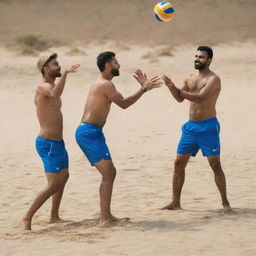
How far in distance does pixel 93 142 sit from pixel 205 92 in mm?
1312

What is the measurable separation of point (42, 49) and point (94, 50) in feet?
7.98

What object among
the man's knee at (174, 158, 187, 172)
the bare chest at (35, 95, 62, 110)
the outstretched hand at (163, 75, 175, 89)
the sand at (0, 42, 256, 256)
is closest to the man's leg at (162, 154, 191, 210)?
the man's knee at (174, 158, 187, 172)

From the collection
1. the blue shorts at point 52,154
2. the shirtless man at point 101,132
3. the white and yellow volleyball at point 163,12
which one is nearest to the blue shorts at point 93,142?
the shirtless man at point 101,132

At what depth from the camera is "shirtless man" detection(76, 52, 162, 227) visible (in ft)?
23.4

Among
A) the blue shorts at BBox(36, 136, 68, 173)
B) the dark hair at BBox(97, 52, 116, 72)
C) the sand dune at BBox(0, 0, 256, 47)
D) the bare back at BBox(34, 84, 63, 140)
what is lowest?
the blue shorts at BBox(36, 136, 68, 173)

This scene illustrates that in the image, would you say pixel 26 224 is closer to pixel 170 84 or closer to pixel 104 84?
pixel 104 84

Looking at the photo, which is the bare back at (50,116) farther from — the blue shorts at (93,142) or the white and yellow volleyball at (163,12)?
the white and yellow volleyball at (163,12)

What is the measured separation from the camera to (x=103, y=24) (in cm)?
4066

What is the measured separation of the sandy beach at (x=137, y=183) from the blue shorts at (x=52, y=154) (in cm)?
62

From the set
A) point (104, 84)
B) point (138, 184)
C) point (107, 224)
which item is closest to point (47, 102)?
point (104, 84)

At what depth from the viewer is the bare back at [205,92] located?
24.9ft

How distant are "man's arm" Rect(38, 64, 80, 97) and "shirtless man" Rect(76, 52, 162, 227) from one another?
390 mm

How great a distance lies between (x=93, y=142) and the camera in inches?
280

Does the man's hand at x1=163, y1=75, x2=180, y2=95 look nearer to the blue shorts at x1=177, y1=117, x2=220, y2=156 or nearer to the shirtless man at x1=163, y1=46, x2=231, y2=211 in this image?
the shirtless man at x1=163, y1=46, x2=231, y2=211
